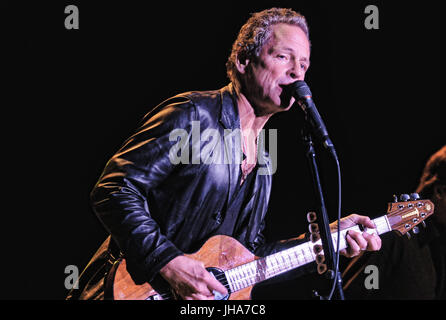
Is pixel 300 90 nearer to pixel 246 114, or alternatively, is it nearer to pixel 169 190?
pixel 246 114

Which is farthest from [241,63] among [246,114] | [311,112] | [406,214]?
[406,214]

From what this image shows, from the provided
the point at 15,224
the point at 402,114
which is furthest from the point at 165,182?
the point at 402,114

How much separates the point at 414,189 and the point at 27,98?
9.52 ft

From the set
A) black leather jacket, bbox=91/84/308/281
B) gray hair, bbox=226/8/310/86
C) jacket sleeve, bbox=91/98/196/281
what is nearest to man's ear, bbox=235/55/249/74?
gray hair, bbox=226/8/310/86

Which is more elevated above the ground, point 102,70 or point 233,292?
point 102,70

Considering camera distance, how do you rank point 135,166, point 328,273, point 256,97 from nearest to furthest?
point 328,273, point 135,166, point 256,97

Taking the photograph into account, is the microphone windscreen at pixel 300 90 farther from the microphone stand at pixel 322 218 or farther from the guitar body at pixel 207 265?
the guitar body at pixel 207 265

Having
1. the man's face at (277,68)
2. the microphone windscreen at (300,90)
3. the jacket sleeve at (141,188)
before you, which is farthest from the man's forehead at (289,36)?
the jacket sleeve at (141,188)

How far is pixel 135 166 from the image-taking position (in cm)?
203

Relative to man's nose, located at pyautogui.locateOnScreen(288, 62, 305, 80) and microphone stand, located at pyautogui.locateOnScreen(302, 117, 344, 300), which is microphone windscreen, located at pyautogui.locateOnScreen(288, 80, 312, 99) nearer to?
microphone stand, located at pyautogui.locateOnScreen(302, 117, 344, 300)

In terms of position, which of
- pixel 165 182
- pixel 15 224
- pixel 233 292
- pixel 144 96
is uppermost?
pixel 144 96

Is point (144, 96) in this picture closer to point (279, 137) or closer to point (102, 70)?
point (102, 70)

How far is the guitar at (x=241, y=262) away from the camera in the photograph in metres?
1.92
